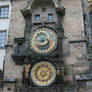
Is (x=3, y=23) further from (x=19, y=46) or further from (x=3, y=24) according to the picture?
(x=19, y=46)

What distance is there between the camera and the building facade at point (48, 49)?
32.6 ft

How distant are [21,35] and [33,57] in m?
1.99

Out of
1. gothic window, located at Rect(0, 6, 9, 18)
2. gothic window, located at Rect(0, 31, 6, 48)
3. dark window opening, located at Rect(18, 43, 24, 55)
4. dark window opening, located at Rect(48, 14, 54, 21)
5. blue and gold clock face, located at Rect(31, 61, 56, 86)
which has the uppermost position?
gothic window, located at Rect(0, 6, 9, 18)


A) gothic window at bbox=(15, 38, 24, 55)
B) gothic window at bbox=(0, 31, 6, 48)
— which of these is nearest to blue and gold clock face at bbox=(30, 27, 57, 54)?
gothic window at bbox=(15, 38, 24, 55)

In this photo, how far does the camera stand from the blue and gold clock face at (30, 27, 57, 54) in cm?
1089

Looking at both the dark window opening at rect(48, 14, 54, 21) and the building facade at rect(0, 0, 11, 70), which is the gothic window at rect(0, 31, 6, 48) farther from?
the dark window opening at rect(48, 14, 54, 21)

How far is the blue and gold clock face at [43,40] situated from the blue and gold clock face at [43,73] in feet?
3.07

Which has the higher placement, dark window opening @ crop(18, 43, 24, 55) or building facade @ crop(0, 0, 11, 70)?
building facade @ crop(0, 0, 11, 70)

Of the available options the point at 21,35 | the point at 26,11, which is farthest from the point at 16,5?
the point at 21,35

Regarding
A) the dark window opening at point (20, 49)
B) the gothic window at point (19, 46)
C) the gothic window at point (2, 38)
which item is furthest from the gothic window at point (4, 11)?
the dark window opening at point (20, 49)

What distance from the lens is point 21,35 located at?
460 inches

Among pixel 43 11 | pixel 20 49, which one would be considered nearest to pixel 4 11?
pixel 43 11

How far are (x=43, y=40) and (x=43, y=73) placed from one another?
2.16m

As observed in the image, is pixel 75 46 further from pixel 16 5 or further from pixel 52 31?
pixel 16 5
